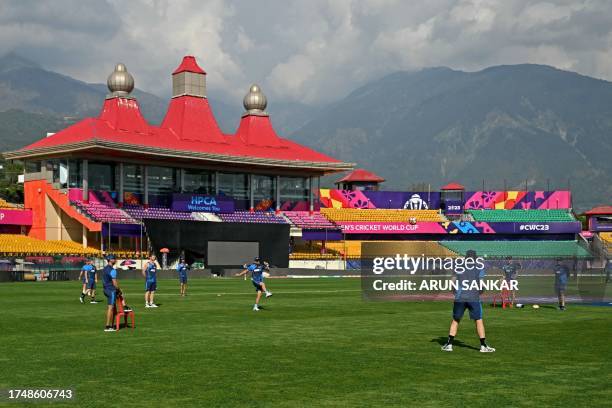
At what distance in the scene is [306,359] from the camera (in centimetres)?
1750

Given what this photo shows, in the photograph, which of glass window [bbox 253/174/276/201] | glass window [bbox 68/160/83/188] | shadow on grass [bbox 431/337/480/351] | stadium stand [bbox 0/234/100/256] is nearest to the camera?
shadow on grass [bbox 431/337/480/351]

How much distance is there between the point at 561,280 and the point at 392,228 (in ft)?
238

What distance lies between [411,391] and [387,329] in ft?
33.2

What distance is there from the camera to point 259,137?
102 meters

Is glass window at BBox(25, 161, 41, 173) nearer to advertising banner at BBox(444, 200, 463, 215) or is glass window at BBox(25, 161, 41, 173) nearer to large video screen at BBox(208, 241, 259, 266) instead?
large video screen at BBox(208, 241, 259, 266)

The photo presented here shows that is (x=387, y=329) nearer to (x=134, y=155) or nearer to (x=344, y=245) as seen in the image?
(x=134, y=155)

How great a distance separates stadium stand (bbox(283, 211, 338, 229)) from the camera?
310ft

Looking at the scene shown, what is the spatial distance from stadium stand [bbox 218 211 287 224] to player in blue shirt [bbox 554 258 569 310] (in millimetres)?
54953

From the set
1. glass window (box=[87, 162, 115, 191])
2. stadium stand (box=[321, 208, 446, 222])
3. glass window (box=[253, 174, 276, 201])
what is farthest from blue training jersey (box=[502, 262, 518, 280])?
stadium stand (box=[321, 208, 446, 222])

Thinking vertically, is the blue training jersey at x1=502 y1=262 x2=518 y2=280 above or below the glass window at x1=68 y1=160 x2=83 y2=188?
below

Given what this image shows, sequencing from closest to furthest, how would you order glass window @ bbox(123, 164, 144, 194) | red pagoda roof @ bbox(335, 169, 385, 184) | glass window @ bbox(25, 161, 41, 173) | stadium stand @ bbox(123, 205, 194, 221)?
stadium stand @ bbox(123, 205, 194, 221)
glass window @ bbox(123, 164, 144, 194)
glass window @ bbox(25, 161, 41, 173)
red pagoda roof @ bbox(335, 169, 385, 184)

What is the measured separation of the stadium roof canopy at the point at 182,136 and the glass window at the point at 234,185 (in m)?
2.33

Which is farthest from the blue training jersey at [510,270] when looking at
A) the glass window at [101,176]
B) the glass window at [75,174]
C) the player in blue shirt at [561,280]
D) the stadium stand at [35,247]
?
the glass window at [101,176]

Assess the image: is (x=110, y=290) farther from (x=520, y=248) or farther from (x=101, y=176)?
(x=520, y=248)
